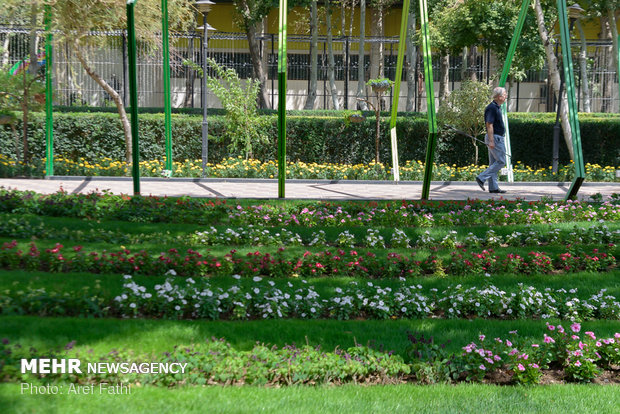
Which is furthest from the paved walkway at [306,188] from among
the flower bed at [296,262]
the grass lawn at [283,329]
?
the flower bed at [296,262]

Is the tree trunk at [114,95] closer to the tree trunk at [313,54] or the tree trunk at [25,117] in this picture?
the tree trunk at [25,117]

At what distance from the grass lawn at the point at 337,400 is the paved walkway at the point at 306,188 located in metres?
8.32

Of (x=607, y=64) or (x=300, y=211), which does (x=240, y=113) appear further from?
(x=607, y=64)

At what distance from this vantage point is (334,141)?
61.9 ft

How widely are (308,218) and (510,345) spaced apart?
5047 mm

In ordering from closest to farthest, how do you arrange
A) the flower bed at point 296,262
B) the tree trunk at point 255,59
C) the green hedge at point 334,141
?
the flower bed at point 296,262 < the green hedge at point 334,141 < the tree trunk at point 255,59

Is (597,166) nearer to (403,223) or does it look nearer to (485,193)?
(485,193)

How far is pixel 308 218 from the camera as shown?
9938mm

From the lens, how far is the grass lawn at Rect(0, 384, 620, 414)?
4082mm

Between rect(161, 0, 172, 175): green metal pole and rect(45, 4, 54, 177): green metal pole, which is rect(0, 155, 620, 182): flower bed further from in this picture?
rect(161, 0, 172, 175): green metal pole

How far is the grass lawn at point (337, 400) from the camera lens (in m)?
4.08

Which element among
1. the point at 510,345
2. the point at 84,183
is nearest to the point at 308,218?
the point at 510,345

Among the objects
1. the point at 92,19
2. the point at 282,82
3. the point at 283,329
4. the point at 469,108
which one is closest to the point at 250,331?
the point at 283,329

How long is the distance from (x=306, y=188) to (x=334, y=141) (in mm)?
3910
